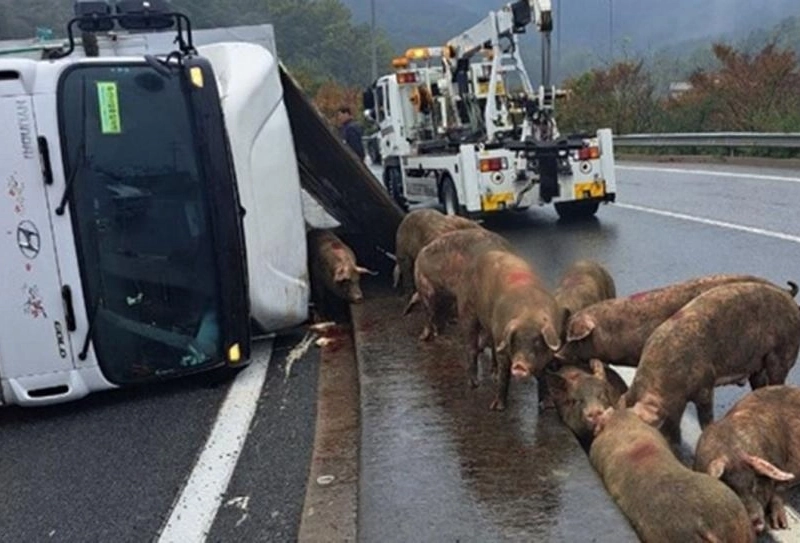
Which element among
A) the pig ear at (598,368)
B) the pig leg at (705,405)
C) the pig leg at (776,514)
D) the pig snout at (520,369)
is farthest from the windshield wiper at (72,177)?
the pig leg at (776,514)

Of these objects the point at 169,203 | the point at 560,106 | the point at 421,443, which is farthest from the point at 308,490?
the point at 560,106

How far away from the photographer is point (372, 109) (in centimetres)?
1950

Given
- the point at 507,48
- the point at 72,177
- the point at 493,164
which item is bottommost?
the point at 493,164

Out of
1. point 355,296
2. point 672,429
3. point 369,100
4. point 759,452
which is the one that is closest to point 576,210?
point 369,100

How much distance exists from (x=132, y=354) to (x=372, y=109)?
1403 centimetres

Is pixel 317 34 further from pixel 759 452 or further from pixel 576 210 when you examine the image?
pixel 759 452

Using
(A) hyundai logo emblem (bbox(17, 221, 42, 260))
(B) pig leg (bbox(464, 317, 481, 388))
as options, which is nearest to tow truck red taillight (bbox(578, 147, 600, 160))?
(B) pig leg (bbox(464, 317, 481, 388))

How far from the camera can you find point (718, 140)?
21906 mm

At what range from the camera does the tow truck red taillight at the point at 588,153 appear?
14.2 meters

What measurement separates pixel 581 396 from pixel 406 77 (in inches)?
526

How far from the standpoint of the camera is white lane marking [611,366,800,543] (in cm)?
392

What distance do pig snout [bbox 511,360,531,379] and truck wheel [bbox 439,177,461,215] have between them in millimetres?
9811

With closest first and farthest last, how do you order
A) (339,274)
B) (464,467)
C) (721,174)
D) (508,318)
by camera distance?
(464,467)
(508,318)
(339,274)
(721,174)

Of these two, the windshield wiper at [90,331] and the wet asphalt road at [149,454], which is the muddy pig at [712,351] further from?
the windshield wiper at [90,331]
